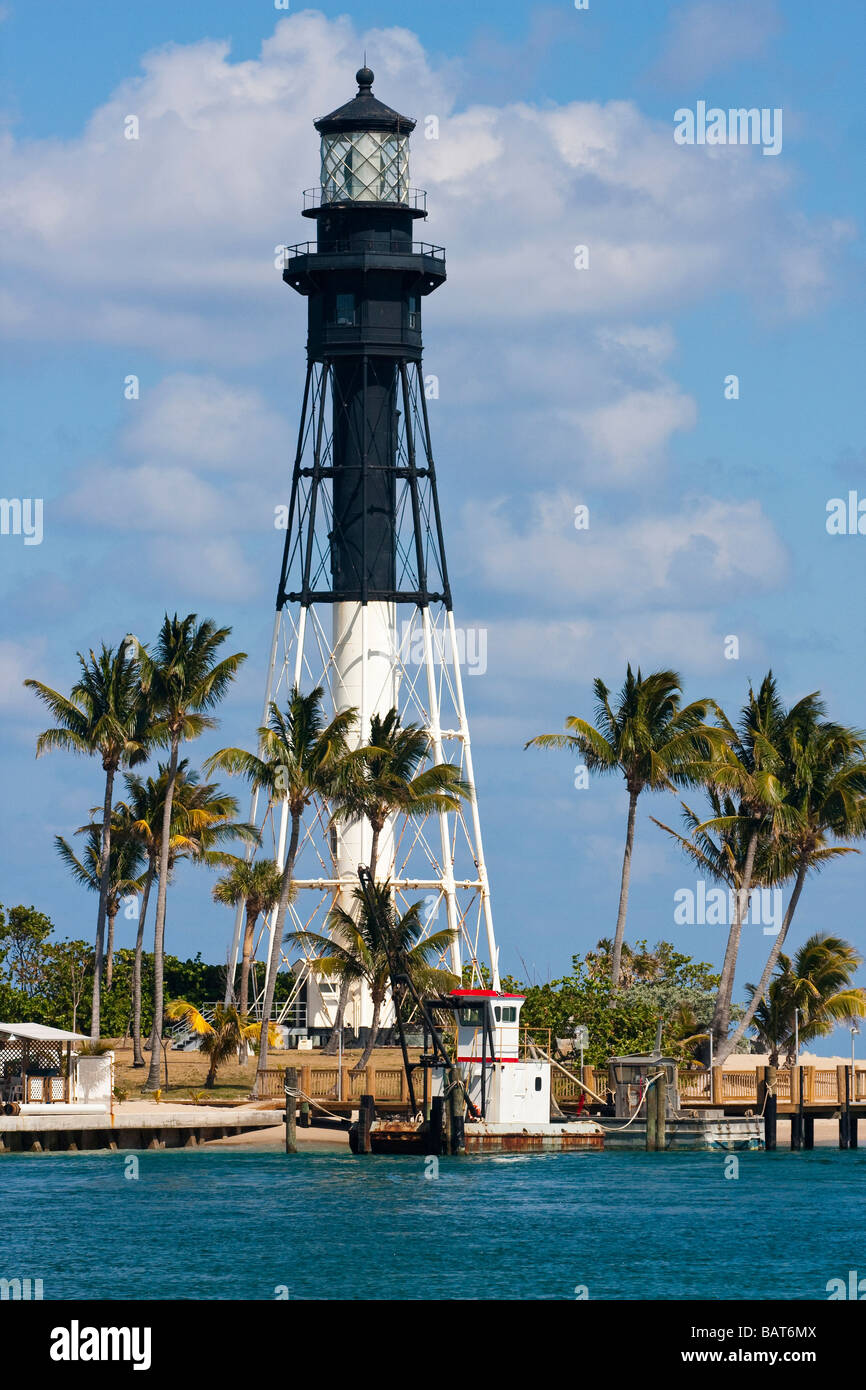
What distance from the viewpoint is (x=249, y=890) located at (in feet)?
292

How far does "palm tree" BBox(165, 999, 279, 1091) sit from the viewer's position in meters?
79.9

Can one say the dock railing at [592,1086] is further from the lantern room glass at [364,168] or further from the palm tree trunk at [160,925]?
the lantern room glass at [364,168]

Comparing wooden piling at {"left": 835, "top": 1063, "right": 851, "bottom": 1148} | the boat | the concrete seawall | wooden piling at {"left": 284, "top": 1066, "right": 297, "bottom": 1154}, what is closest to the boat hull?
the boat

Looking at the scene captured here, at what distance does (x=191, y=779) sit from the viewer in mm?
86938

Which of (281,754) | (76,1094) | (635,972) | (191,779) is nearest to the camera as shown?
(76,1094)

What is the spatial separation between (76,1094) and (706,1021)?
28.0 meters

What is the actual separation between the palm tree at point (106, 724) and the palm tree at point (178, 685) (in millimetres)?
1026

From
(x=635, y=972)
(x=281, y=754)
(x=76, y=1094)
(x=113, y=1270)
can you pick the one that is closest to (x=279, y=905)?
(x=281, y=754)

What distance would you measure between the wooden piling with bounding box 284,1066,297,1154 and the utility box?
10.3m

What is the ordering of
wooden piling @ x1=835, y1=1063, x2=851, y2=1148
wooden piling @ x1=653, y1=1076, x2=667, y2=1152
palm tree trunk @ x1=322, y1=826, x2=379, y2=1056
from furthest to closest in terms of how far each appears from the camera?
1. palm tree trunk @ x1=322, y1=826, x2=379, y2=1056
2. wooden piling @ x1=835, y1=1063, x2=851, y2=1148
3. wooden piling @ x1=653, y1=1076, x2=667, y2=1152

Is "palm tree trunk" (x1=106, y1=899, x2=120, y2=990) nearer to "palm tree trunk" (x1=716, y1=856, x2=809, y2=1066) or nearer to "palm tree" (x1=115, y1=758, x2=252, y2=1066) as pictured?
"palm tree" (x1=115, y1=758, x2=252, y2=1066)

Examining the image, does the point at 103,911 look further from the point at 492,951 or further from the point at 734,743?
the point at 734,743

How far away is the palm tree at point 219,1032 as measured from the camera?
7994cm

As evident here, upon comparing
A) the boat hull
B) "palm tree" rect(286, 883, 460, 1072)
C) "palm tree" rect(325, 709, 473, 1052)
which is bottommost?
the boat hull
